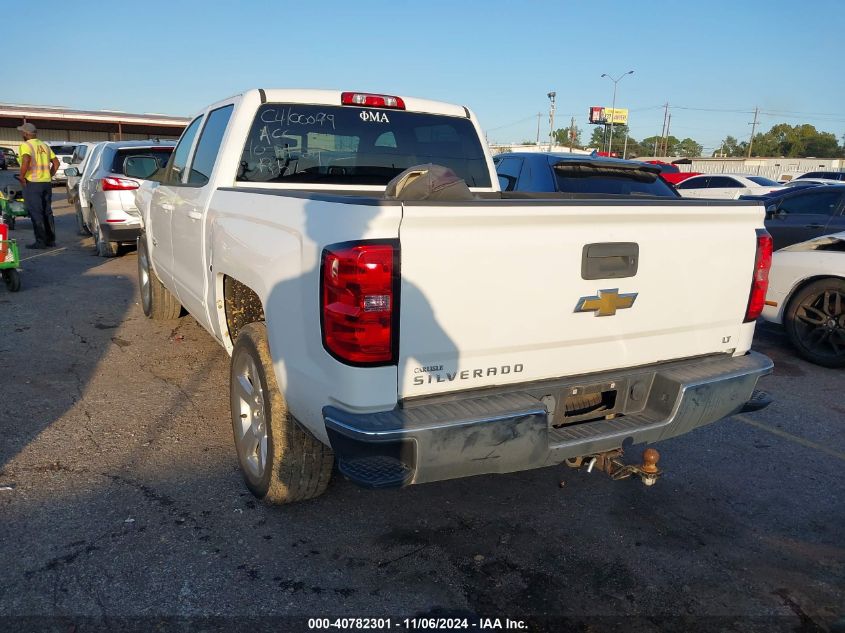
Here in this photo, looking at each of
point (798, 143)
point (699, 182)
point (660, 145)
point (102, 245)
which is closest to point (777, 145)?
point (798, 143)

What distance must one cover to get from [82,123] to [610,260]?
52201 millimetres

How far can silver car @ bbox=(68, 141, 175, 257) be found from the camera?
32.1ft

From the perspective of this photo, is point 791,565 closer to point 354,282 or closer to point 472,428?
point 472,428

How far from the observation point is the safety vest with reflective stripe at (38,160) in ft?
32.8

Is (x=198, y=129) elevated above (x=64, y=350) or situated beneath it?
elevated above

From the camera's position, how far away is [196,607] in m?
2.56

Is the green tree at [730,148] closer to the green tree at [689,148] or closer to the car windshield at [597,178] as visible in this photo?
the green tree at [689,148]

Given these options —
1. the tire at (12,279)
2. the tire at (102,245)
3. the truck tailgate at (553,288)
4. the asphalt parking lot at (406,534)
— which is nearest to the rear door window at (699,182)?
the tire at (102,245)

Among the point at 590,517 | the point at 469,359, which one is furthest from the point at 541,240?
the point at 590,517

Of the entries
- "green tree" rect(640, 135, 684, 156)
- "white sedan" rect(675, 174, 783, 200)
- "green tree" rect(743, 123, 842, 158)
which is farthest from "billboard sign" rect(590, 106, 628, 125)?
"white sedan" rect(675, 174, 783, 200)

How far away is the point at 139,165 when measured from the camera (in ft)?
34.0

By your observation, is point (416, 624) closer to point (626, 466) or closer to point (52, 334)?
point (626, 466)

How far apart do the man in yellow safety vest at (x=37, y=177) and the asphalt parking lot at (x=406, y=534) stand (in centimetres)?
678

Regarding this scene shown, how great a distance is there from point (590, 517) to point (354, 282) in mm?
1901
